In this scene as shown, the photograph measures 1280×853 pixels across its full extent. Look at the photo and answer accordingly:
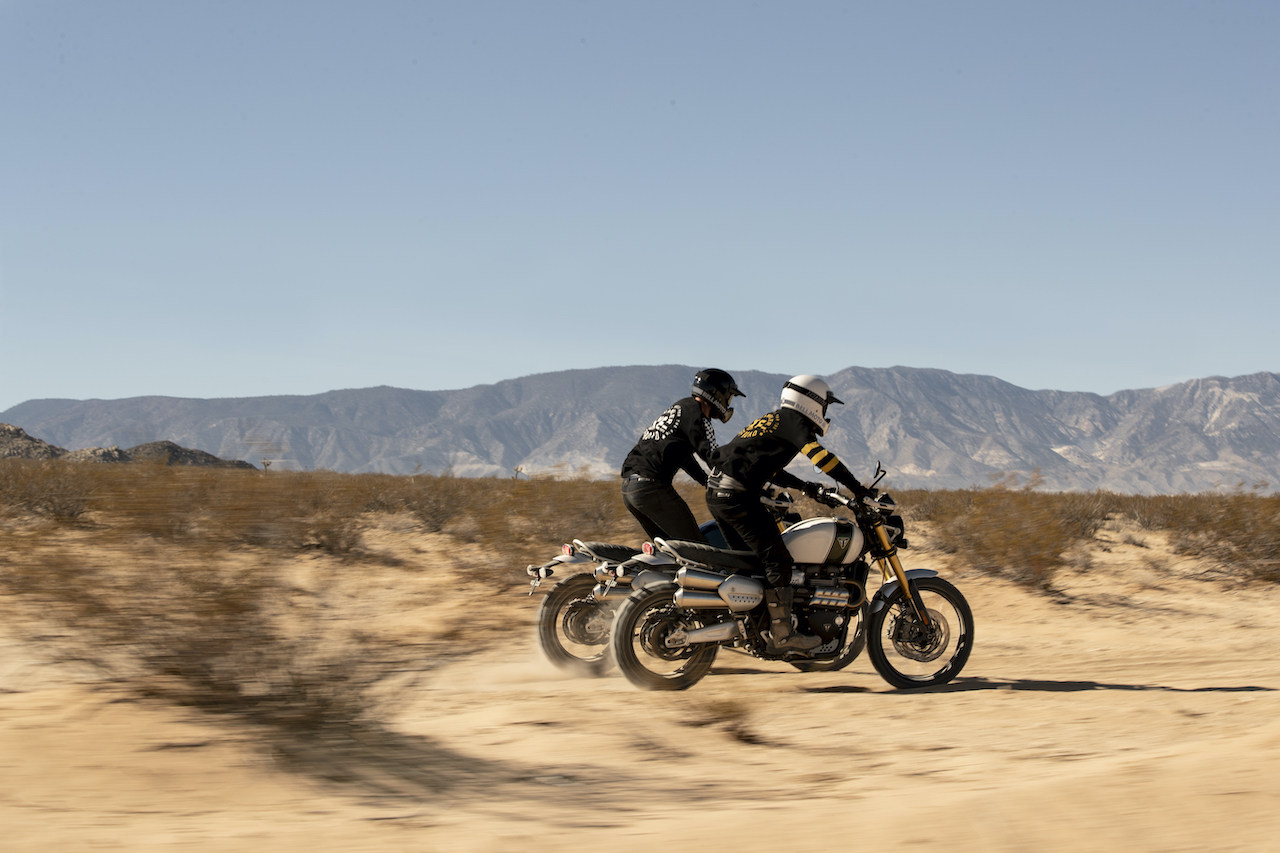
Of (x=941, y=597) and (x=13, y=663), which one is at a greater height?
(x=941, y=597)

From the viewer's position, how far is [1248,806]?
12.8 feet

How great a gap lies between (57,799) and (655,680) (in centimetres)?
386

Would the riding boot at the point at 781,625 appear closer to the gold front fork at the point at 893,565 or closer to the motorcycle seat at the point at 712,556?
the motorcycle seat at the point at 712,556

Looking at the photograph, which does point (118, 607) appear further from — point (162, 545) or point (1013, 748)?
point (1013, 748)

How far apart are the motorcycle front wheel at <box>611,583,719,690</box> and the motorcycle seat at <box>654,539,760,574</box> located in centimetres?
26

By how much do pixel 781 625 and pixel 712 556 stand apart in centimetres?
67

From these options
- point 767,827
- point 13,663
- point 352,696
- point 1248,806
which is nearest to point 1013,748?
point 1248,806

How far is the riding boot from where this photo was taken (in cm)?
734

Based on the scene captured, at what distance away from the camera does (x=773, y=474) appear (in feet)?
23.9

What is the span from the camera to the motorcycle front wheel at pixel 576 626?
8023mm

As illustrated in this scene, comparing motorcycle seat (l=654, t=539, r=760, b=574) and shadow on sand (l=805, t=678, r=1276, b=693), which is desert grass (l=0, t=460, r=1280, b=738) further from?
shadow on sand (l=805, t=678, r=1276, b=693)

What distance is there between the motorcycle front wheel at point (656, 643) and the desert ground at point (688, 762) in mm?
175

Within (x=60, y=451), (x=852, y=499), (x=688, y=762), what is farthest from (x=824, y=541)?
(x=60, y=451)

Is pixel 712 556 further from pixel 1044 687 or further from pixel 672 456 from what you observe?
pixel 1044 687
